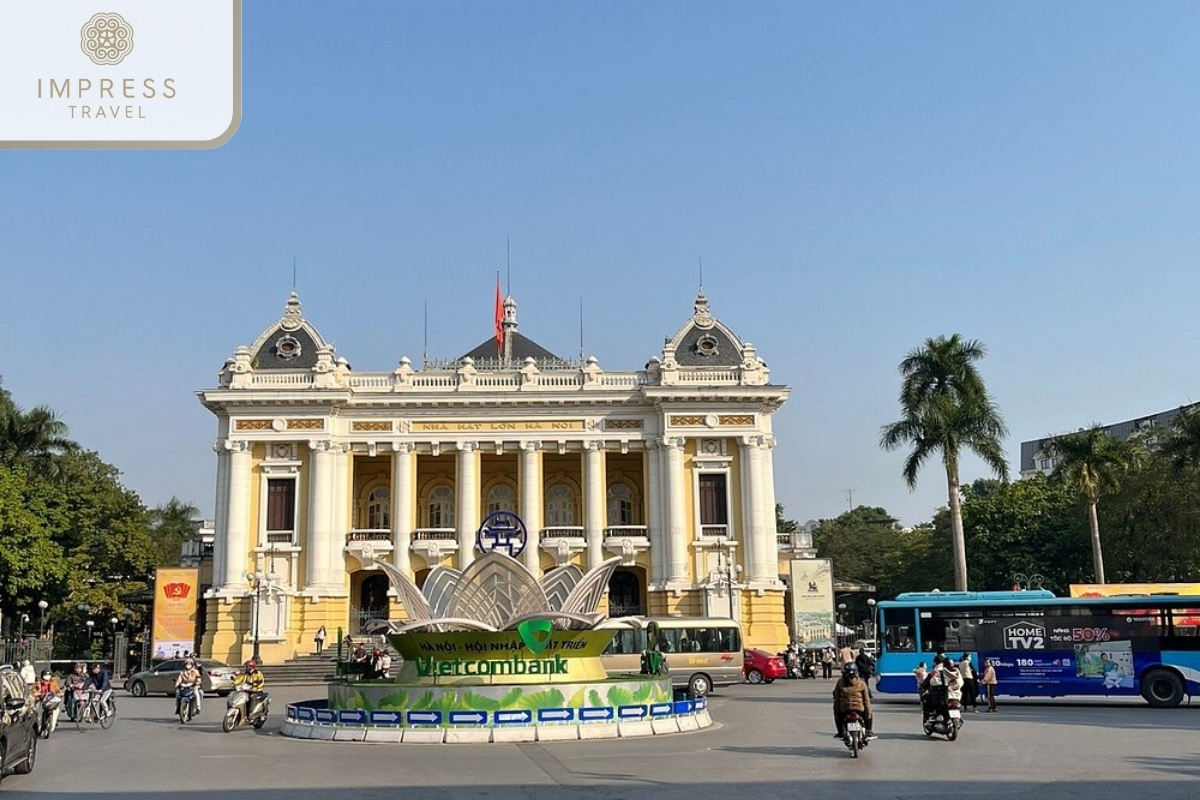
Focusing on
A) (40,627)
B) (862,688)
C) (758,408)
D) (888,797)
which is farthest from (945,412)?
(40,627)

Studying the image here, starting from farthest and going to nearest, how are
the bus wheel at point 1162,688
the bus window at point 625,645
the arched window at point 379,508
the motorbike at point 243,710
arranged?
the arched window at point 379,508 → the bus window at point 625,645 → the bus wheel at point 1162,688 → the motorbike at point 243,710

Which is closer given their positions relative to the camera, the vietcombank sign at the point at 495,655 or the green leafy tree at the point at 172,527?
the vietcombank sign at the point at 495,655

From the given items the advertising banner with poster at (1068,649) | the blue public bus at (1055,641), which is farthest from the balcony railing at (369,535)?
the advertising banner with poster at (1068,649)

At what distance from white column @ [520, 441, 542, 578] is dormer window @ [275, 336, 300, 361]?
11.7 meters

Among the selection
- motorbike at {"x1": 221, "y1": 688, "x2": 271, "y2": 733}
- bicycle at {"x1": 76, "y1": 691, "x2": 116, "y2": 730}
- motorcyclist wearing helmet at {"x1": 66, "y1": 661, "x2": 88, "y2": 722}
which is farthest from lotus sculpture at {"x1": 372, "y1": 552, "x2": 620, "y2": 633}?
motorcyclist wearing helmet at {"x1": 66, "y1": 661, "x2": 88, "y2": 722}

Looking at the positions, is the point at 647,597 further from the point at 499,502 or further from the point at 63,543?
the point at 63,543

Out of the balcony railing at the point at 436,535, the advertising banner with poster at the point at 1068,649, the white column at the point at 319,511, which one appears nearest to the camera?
the advertising banner with poster at the point at 1068,649

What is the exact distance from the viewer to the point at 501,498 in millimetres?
57500

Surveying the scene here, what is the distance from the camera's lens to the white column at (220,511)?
169 ft

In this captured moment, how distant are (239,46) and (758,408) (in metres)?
45.1

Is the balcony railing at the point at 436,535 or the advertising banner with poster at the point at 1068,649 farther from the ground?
the balcony railing at the point at 436,535

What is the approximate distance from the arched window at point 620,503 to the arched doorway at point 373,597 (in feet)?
38.4

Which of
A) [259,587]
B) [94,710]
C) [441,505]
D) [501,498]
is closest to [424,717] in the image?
[94,710]

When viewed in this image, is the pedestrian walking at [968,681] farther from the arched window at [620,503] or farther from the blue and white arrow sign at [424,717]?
the arched window at [620,503]
